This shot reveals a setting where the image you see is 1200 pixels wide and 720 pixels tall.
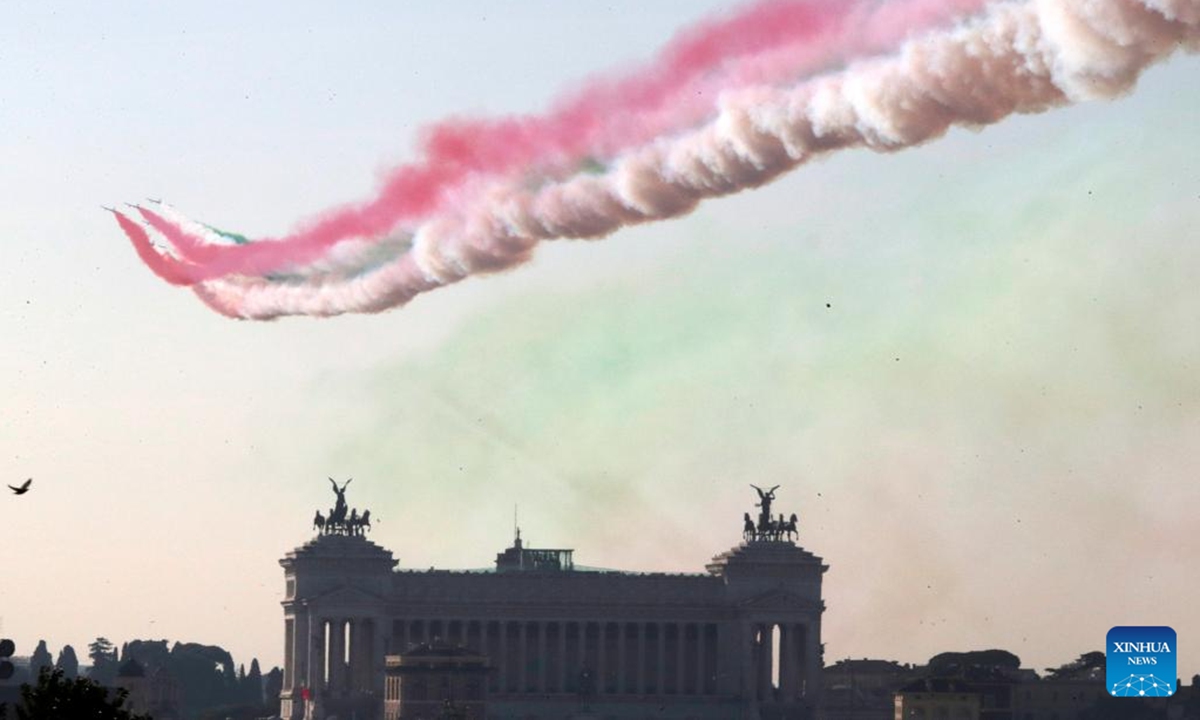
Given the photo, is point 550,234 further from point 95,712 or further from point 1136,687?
point 1136,687

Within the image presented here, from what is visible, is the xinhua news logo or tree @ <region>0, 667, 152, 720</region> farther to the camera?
tree @ <region>0, 667, 152, 720</region>

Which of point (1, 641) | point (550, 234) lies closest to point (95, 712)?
point (1, 641)

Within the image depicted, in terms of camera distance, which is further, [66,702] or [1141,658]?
[66,702]

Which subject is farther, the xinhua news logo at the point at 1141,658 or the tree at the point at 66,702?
the tree at the point at 66,702
